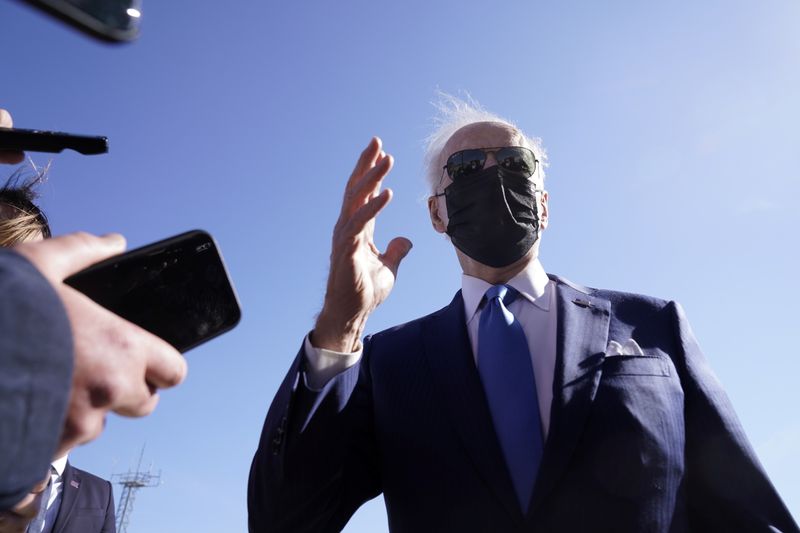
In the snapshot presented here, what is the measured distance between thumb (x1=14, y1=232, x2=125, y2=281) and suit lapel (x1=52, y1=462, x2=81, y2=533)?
10.4 ft

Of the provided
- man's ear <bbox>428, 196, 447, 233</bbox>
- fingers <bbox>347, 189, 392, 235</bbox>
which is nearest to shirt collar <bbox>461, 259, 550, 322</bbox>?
man's ear <bbox>428, 196, 447, 233</bbox>

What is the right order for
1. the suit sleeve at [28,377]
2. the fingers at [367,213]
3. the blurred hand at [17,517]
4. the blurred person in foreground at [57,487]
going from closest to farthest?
the suit sleeve at [28,377]
the fingers at [367,213]
the blurred hand at [17,517]
the blurred person in foreground at [57,487]

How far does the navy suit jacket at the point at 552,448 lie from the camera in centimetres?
→ 262

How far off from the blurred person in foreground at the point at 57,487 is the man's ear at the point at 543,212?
3110 millimetres

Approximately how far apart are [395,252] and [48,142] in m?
1.50

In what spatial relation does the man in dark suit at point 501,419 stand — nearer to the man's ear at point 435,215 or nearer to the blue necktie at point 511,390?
the blue necktie at point 511,390

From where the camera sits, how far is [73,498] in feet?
12.7

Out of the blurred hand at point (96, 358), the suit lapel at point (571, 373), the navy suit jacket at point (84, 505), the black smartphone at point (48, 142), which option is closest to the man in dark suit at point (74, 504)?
the navy suit jacket at point (84, 505)

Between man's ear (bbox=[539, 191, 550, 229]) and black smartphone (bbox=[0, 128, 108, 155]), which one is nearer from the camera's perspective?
black smartphone (bbox=[0, 128, 108, 155])

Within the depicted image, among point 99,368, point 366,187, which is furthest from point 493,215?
point 99,368

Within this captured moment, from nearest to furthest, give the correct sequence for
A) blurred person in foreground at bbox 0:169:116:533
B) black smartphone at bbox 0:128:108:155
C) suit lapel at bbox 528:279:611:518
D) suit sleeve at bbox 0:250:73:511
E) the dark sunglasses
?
suit sleeve at bbox 0:250:73:511
black smartphone at bbox 0:128:108:155
suit lapel at bbox 528:279:611:518
blurred person in foreground at bbox 0:169:116:533
the dark sunglasses

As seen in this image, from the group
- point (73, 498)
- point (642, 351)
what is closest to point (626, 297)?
point (642, 351)

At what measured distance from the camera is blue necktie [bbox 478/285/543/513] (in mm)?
2803

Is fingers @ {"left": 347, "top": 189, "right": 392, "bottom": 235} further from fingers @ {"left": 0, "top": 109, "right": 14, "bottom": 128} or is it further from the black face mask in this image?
the black face mask
